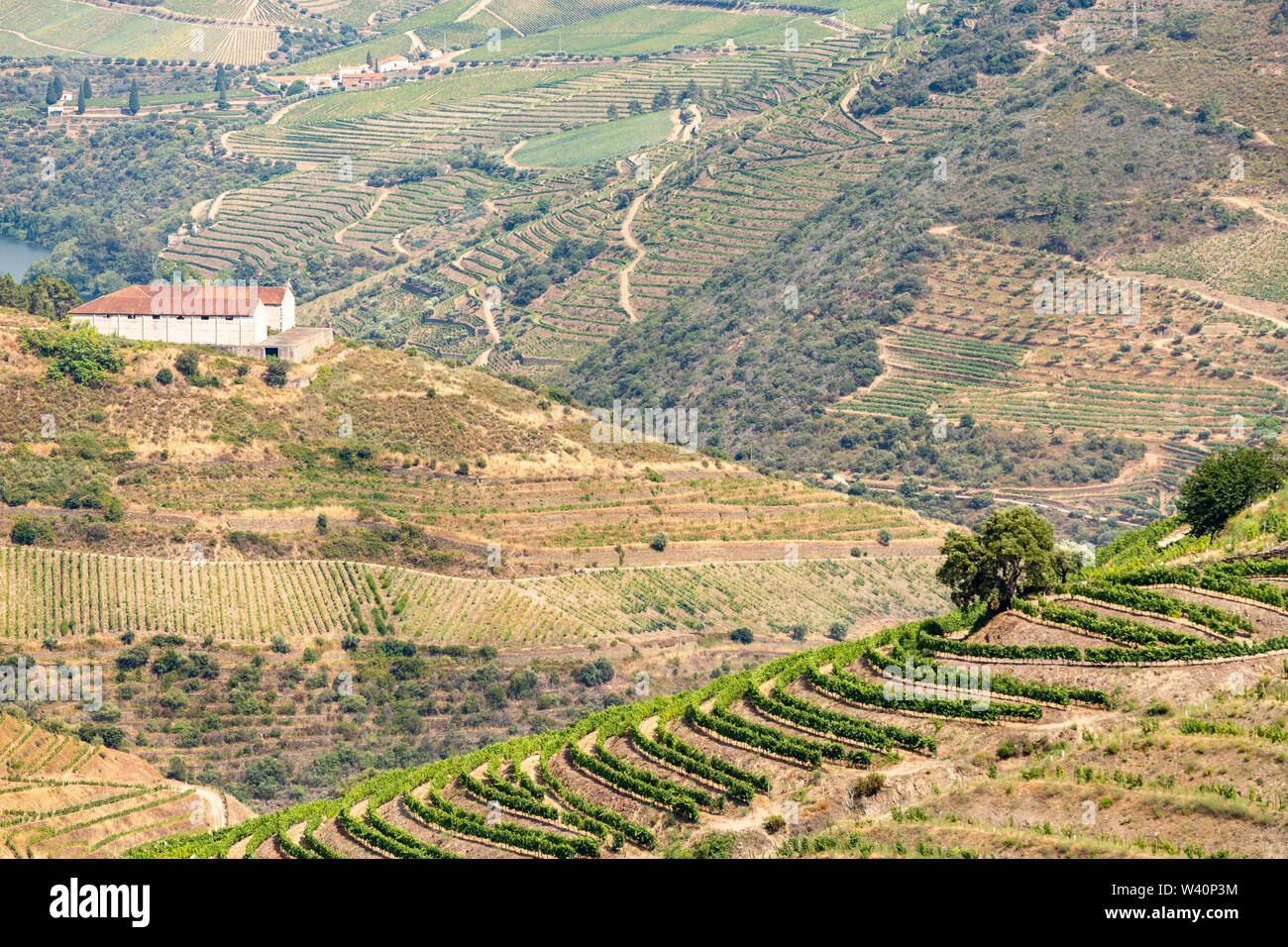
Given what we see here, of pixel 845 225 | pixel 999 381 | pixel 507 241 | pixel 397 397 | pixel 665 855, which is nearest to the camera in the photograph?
pixel 665 855

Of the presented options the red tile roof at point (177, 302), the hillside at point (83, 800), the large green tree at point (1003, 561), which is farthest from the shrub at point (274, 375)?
the large green tree at point (1003, 561)

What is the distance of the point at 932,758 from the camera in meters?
42.9

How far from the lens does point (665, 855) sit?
41000 mm

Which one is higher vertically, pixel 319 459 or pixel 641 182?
pixel 641 182

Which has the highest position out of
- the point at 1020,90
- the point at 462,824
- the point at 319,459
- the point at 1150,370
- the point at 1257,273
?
the point at 1020,90

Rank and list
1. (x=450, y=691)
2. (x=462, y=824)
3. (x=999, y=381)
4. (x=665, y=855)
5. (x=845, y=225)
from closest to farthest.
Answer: (x=665, y=855)
(x=462, y=824)
(x=450, y=691)
(x=999, y=381)
(x=845, y=225)

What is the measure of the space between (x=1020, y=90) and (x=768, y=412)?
60050 millimetres

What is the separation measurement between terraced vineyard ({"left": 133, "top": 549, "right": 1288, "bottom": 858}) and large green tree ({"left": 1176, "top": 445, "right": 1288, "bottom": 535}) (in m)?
9.62

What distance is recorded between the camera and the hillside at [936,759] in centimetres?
3756

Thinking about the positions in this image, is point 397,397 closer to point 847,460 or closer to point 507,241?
point 847,460

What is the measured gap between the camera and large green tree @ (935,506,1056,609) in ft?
161

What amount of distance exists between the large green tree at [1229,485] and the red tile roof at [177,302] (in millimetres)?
60162

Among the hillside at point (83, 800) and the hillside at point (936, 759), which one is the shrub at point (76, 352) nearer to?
the hillside at point (83, 800)

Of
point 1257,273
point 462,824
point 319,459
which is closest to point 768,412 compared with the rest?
point 1257,273
